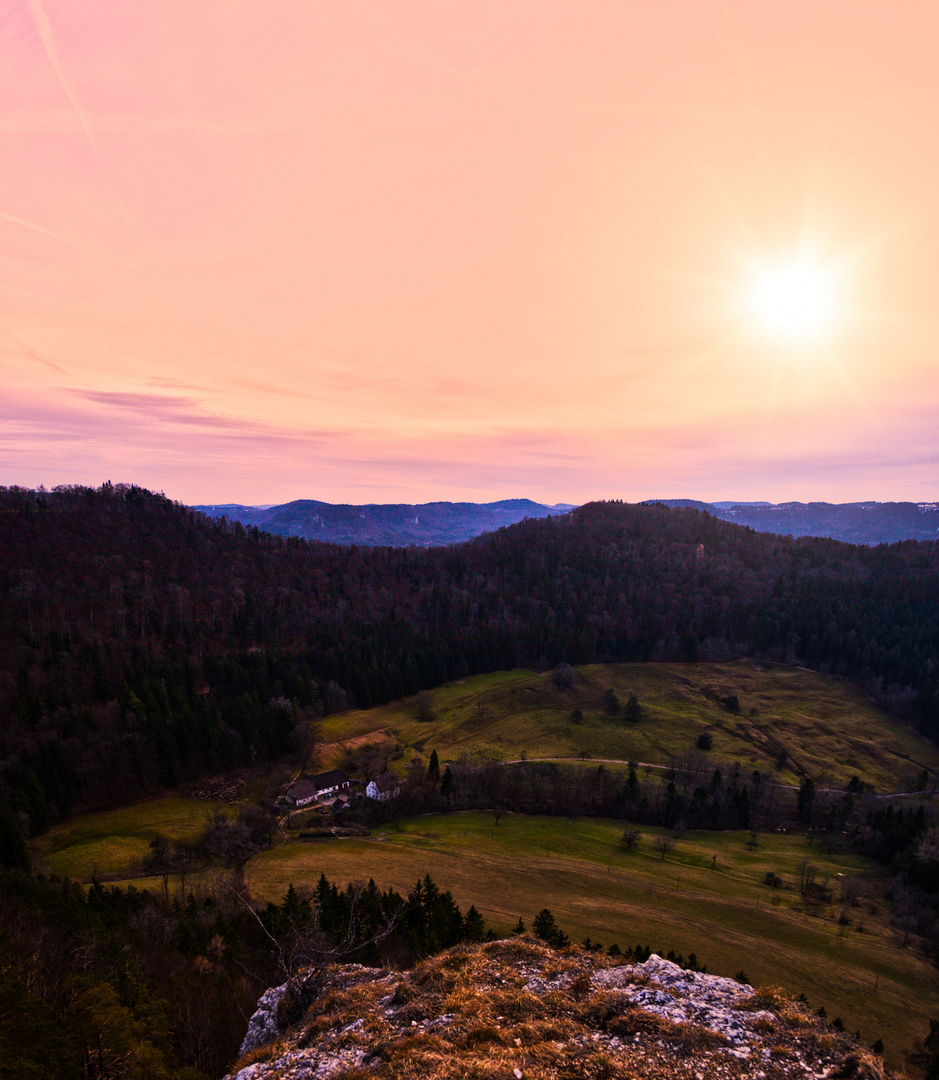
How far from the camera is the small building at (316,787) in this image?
3885 inches

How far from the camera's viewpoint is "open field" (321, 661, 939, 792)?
124 m

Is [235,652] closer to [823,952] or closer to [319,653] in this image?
[319,653]

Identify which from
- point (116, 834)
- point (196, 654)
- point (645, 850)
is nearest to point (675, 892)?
point (645, 850)

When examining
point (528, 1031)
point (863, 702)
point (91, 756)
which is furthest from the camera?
point (863, 702)

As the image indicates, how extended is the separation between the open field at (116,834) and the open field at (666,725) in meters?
30.6

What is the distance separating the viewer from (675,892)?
226 ft

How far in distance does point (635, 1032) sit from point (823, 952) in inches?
2267

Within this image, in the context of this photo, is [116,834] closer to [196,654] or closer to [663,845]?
[196,654]

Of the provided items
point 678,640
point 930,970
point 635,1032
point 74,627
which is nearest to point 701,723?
point 678,640

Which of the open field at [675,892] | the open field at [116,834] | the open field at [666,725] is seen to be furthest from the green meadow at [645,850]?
the open field at [666,725]

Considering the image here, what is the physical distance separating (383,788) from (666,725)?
80.5m

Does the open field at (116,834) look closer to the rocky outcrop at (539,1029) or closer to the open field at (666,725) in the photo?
the open field at (666,725)

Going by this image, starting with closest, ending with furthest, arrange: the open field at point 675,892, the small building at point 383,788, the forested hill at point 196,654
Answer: the open field at point 675,892, the small building at point 383,788, the forested hill at point 196,654

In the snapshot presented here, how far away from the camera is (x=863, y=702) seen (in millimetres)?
163125
